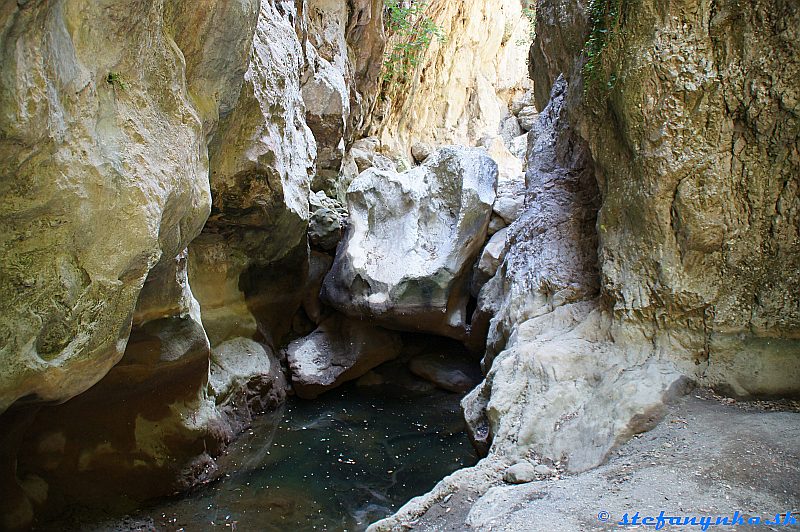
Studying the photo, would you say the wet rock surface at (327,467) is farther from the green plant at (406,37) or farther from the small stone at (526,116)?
the small stone at (526,116)

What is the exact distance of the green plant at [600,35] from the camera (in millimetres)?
4543

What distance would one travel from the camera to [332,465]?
7176 millimetres

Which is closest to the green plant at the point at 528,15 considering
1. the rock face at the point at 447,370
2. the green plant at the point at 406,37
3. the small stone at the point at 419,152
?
the green plant at the point at 406,37

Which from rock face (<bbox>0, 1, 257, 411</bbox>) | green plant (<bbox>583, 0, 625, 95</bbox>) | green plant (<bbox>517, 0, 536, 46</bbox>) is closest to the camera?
rock face (<bbox>0, 1, 257, 411</bbox>)

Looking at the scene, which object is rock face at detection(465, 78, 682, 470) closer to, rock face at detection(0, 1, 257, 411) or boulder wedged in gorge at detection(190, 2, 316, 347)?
rock face at detection(0, 1, 257, 411)

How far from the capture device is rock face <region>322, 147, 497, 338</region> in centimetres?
900

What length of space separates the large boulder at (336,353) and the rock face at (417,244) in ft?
1.86

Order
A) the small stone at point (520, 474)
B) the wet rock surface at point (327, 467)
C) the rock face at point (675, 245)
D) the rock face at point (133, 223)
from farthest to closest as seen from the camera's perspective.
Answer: the wet rock surface at point (327, 467)
the rock face at point (675, 245)
the small stone at point (520, 474)
the rock face at point (133, 223)

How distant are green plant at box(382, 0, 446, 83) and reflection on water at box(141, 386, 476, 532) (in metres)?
8.10

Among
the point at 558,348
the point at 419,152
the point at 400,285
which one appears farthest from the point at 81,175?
the point at 419,152

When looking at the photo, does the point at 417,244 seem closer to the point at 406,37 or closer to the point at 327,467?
the point at 327,467

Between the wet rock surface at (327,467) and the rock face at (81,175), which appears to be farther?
the wet rock surface at (327,467)

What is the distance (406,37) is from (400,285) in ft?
25.4

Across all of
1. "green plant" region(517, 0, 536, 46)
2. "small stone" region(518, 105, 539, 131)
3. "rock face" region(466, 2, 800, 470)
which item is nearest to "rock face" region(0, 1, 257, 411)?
"rock face" region(466, 2, 800, 470)
